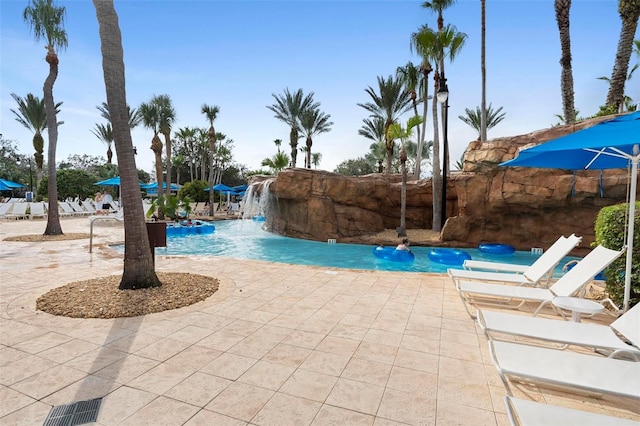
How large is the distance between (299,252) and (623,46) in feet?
54.9

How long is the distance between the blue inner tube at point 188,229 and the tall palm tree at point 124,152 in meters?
12.4

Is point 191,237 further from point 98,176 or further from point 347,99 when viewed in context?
point 98,176

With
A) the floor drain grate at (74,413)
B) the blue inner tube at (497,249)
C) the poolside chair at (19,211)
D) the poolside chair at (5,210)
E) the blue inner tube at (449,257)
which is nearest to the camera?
the floor drain grate at (74,413)

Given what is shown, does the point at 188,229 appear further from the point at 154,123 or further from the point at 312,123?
the point at 312,123

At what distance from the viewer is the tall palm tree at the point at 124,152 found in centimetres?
516

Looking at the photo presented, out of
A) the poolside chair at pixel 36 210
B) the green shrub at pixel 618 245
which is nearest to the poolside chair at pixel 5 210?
the poolside chair at pixel 36 210

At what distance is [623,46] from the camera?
14.0 m

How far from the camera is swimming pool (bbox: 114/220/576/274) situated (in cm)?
1138

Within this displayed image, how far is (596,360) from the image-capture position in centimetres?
246

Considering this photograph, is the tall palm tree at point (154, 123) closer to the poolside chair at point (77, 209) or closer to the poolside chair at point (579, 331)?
the poolside chair at point (77, 209)

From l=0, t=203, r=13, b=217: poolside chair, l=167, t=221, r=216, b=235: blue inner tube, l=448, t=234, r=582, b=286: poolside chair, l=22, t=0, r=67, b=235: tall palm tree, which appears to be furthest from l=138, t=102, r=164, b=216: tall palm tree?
l=448, t=234, r=582, b=286: poolside chair

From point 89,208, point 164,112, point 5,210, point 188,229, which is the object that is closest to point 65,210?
point 89,208

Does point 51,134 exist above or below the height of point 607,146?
above

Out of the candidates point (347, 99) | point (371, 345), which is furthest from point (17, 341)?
point (347, 99)
